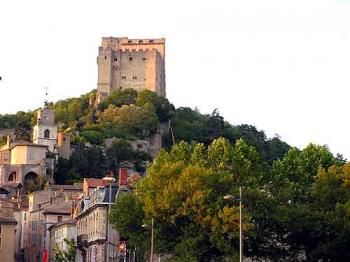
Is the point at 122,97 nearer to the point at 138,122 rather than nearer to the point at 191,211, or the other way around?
the point at 138,122

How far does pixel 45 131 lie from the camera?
155375mm

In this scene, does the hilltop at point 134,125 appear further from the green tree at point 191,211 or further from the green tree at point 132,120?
the green tree at point 191,211

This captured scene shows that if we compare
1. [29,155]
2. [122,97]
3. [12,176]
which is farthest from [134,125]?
[12,176]

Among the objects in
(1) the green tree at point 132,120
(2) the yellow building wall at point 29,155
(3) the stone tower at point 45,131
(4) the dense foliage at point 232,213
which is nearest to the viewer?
(4) the dense foliage at point 232,213

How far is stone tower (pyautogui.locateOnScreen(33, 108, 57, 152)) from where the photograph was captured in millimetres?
154500

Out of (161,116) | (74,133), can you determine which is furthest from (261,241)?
(161,116)

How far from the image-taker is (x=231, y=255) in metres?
59.1

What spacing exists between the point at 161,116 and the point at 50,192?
6155cm

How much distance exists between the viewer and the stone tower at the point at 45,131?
154 metres

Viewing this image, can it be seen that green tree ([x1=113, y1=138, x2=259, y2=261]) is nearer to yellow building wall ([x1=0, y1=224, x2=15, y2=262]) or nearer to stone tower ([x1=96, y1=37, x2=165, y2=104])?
yellow building wall ([x1=0, y1=224, x2=15, y2=262])

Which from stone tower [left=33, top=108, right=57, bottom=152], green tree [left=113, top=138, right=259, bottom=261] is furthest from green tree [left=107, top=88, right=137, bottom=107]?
green tree [left=113, top=138, right=259, bottom=261]

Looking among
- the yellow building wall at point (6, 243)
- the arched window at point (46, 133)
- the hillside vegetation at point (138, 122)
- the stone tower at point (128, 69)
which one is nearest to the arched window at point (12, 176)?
the arched window at point (46, 133)

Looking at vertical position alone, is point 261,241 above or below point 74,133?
below

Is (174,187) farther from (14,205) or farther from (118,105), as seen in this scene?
(118,105)
